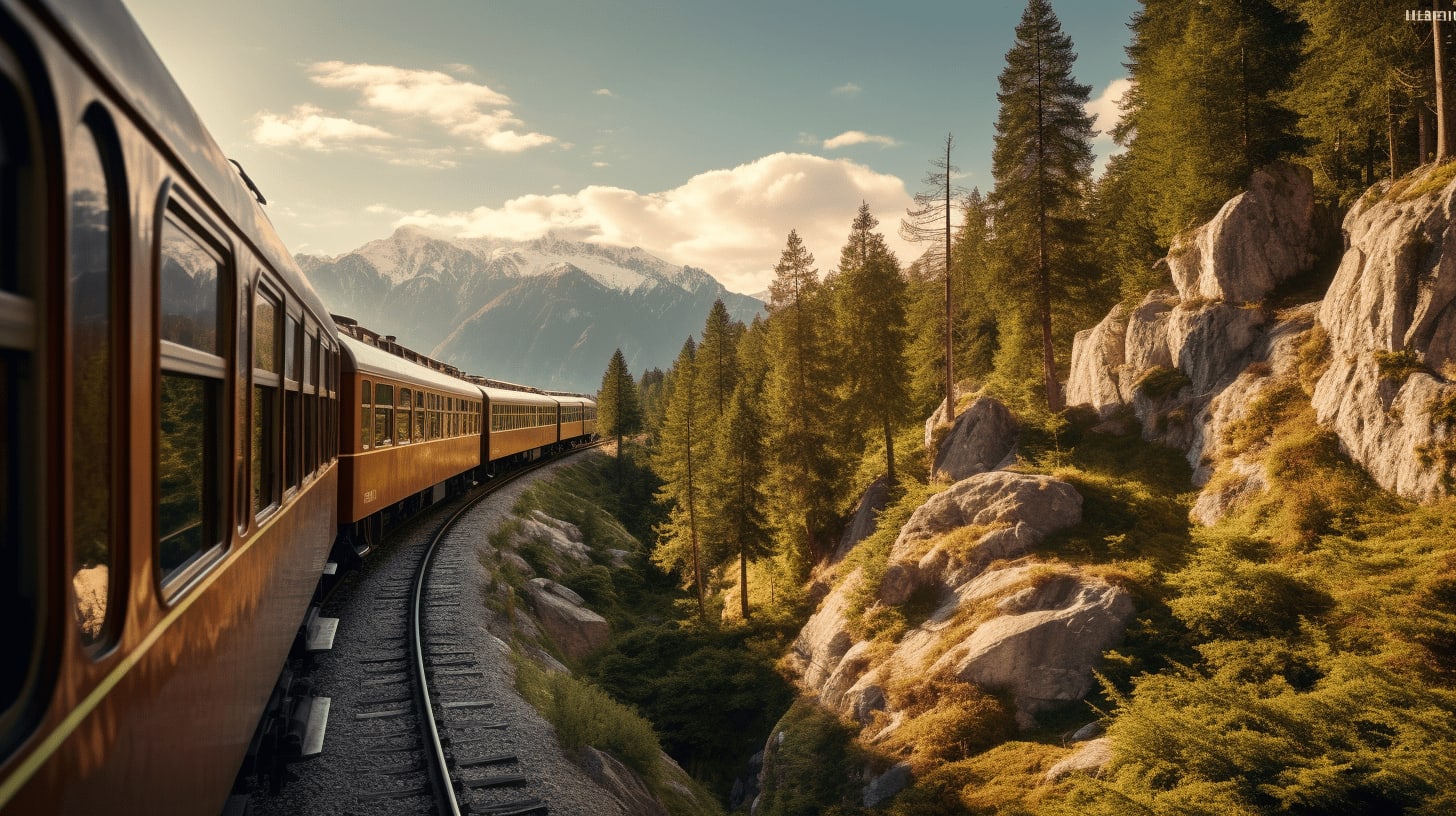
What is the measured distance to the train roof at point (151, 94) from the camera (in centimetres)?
181

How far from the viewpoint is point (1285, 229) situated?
21312 millimetres

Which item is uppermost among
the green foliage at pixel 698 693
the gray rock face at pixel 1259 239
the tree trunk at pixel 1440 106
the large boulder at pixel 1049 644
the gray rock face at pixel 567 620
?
the tree trunk at pixel 1440 106

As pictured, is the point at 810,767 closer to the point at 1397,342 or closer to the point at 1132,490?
the point at 1132,490

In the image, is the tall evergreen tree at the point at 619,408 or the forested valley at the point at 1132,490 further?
the tall evergreen tree at the point at 619,408

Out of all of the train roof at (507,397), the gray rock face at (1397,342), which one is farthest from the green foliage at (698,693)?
the gray rock face at (1397,342)

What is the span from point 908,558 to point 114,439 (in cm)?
1722

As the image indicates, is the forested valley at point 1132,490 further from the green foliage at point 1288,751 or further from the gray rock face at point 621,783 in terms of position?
the gray rock face at point 621,783

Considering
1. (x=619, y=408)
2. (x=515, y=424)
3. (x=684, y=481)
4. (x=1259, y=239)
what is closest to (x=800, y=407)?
(x=684, y=481)

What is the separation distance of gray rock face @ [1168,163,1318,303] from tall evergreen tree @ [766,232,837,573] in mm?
12158

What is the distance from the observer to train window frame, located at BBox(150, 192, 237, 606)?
8.16 feet

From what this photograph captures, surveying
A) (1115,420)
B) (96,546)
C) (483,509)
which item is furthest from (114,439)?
(1115,420)

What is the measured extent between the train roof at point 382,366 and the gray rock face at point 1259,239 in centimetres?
2128

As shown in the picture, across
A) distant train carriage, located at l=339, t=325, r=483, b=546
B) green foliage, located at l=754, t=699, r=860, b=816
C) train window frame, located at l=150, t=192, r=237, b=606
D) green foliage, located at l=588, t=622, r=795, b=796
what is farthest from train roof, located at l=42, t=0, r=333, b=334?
green foliage, located at l=588, t=622, r=795, b=796

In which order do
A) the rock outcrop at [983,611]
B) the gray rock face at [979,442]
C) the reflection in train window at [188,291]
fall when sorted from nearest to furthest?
the reflection in train window at [188,291], the rock outcrop at [983,611], the gray rock face at [979,442]
